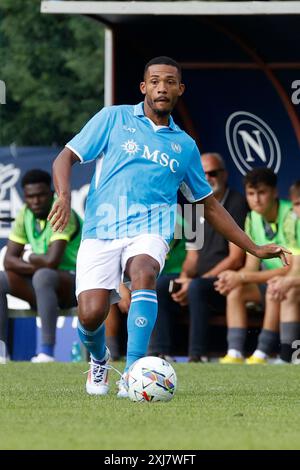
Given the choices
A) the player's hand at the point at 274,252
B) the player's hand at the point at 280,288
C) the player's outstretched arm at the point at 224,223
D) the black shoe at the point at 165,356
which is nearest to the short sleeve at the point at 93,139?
the player's outstretched arm at the point at 224,223

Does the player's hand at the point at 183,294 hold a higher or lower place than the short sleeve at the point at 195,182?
lower

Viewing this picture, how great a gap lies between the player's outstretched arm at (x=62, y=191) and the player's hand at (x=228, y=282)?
5205 millimetres

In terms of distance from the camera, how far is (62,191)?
328 inches

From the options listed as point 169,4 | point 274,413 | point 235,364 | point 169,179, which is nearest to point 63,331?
point 235,364

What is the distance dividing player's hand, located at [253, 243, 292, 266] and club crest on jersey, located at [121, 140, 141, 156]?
96cm

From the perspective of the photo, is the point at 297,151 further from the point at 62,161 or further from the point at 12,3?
the point at 12,3

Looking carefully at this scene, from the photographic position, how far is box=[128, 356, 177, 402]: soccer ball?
8.28m

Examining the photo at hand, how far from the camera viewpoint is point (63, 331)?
14.8 m

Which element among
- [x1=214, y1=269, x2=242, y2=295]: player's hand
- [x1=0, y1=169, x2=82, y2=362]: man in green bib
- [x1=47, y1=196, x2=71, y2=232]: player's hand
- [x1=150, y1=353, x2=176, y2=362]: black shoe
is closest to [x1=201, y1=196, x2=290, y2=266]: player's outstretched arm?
[x1=47, y1=196, x2=71, y2=232]: player's hand

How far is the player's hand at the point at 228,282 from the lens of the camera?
1371 centimetres

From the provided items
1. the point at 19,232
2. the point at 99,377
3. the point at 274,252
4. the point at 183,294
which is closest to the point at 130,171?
the point at 274,252

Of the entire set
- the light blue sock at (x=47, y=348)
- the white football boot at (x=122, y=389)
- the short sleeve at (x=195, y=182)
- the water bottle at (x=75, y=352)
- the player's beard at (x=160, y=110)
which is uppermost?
the player's beard at (x=160, y=110)

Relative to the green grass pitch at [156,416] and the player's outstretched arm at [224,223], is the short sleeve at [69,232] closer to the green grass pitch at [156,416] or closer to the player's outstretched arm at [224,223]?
the green grass pitch at [156,416]

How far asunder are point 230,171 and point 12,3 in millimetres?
15498
